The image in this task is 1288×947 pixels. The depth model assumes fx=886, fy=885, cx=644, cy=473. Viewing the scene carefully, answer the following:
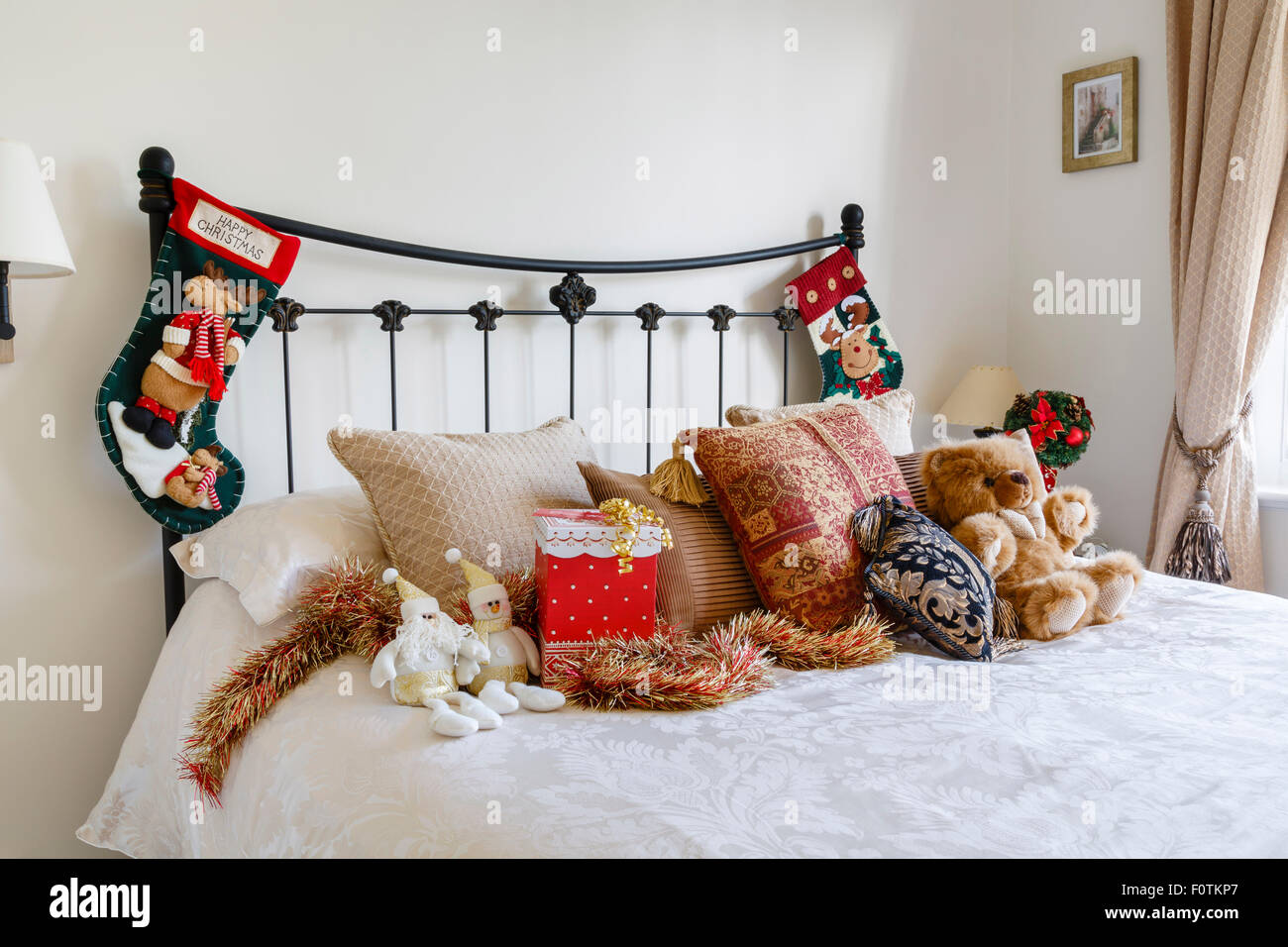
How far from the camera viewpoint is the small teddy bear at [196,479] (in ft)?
5.44

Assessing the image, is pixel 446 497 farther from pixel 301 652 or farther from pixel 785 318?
pixel 785 318

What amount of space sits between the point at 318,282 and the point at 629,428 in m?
0.82

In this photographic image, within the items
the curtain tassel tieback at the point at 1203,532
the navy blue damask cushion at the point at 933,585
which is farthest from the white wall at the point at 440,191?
the navy blue damask cushion at the point at 933,585

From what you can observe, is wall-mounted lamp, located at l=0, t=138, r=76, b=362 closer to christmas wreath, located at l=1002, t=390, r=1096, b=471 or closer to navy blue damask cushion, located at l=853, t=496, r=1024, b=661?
navy blue damask cushion, located at l=853, t=496, r=1024, b=661

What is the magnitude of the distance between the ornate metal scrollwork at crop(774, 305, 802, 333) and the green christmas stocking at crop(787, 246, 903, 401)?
0.03 m

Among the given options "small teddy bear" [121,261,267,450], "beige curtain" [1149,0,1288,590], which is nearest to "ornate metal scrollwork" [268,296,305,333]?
"small teddy bear" [121,261,267,450]

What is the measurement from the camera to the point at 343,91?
75.2 inches

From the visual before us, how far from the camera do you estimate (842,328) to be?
2500 millimetres

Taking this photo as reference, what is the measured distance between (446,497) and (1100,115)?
2441 millimetres

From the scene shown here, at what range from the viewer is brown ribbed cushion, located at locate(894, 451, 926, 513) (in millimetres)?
1768

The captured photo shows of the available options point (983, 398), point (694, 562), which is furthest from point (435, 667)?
point (983, 398)
